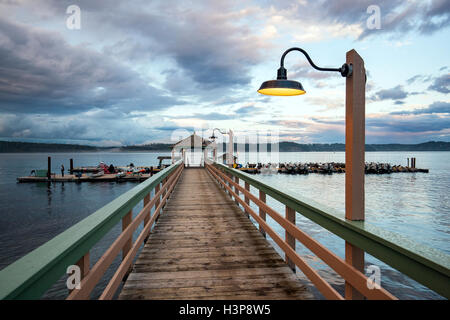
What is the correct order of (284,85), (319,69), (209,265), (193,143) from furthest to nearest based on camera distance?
(193,143)
(209,265)
(284,85)
(319,69)

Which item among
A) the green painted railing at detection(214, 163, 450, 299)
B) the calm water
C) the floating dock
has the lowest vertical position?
the calm water

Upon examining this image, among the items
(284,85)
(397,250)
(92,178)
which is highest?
(284,85)

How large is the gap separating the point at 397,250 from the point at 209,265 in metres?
2.35

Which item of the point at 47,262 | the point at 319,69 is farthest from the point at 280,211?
the point at 47,262

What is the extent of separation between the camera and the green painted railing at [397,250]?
4.04 feet

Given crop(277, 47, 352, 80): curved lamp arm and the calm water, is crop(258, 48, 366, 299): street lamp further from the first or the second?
the calm water

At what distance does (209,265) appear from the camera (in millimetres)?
3287

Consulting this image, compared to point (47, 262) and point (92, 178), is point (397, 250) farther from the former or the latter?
point (92, 178)

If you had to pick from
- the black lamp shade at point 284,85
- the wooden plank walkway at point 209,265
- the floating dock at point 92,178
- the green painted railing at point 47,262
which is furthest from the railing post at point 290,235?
the floating dock at point 92,178

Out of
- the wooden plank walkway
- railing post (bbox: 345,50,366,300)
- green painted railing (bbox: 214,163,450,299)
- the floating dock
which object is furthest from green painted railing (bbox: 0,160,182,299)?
the floating dock

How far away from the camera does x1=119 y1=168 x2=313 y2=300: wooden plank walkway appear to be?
2648mm

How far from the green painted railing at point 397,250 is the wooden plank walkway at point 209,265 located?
1.00 meters

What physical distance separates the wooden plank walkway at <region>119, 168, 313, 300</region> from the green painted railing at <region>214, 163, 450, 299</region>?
996 millimetres

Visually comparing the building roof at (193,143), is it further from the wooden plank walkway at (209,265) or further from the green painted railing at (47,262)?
the green painted railing at (47,262)
